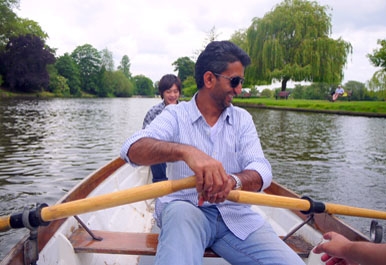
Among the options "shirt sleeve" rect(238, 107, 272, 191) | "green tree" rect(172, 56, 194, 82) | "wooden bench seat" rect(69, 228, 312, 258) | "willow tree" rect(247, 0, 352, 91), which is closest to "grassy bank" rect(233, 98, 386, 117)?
"willow tree" rect(247, 0, 352, 91)

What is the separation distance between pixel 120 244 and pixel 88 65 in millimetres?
80681

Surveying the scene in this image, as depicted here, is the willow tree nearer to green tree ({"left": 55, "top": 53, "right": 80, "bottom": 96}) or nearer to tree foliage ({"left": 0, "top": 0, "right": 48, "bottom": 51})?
tree foliage ({"left": 0, "top": 0, "right": 48, "bottom": 51})

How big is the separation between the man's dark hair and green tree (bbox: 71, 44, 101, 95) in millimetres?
75133

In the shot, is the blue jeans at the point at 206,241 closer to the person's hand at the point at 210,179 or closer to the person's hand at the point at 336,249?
the person's hand at the point at 336,249

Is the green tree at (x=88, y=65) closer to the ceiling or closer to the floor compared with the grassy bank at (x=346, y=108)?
closer to the ceiling

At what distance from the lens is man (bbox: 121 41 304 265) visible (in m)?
1.77

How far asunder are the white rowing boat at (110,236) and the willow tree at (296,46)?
26206mm

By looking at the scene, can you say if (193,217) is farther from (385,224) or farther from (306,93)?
(306,93)

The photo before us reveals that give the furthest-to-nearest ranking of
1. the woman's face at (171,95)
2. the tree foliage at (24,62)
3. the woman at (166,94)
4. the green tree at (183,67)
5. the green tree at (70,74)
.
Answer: the green tree at (183,67), the green tree at (70,74), the tree foliage at (24,62), the woman's face at (171,95), the woman at (166,94)

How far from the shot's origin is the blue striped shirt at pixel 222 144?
210 cm

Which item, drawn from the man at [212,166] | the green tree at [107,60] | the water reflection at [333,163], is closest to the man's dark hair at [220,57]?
the man at [212,166]

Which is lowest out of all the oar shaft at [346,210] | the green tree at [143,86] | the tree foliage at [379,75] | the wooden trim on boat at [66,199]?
the wooden trim on boat at [66,199]

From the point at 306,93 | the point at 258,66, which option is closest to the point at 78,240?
the point at 258,66

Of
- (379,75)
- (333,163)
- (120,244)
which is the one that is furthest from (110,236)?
(379,75)
